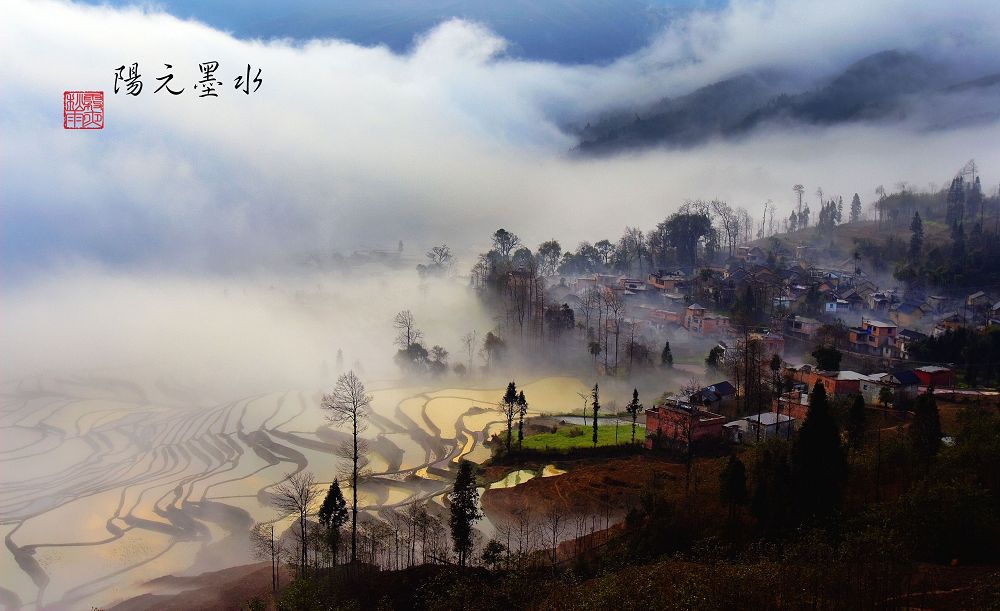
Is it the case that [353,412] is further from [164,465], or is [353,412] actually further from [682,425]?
[682,425]

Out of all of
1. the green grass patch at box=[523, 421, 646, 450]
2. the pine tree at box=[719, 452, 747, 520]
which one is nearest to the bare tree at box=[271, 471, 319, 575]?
the green grass patch at box=[523, 421, 646, 450]

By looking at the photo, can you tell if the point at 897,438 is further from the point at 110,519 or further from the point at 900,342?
the point at 110,519

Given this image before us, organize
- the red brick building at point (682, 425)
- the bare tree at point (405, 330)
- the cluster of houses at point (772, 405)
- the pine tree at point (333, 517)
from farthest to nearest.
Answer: the bare tree at point (405, 330) < the cluster of houses at point (772, 405) < the red brick building at point (682, 425) < the pine tree at point (333, 517)

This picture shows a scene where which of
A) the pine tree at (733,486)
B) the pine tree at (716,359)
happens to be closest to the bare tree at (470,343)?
the pine tree at (716,359)

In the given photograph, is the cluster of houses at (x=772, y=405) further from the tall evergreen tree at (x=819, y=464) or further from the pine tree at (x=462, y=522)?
the pine tree at (x=462, y=522)

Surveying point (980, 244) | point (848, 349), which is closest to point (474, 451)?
point (848, 349)

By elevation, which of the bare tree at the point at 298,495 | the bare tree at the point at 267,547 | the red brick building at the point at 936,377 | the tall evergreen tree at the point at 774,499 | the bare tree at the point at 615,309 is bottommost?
the bare tree at the point at 267,547

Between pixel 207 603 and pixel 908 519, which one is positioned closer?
pixel 908 519
